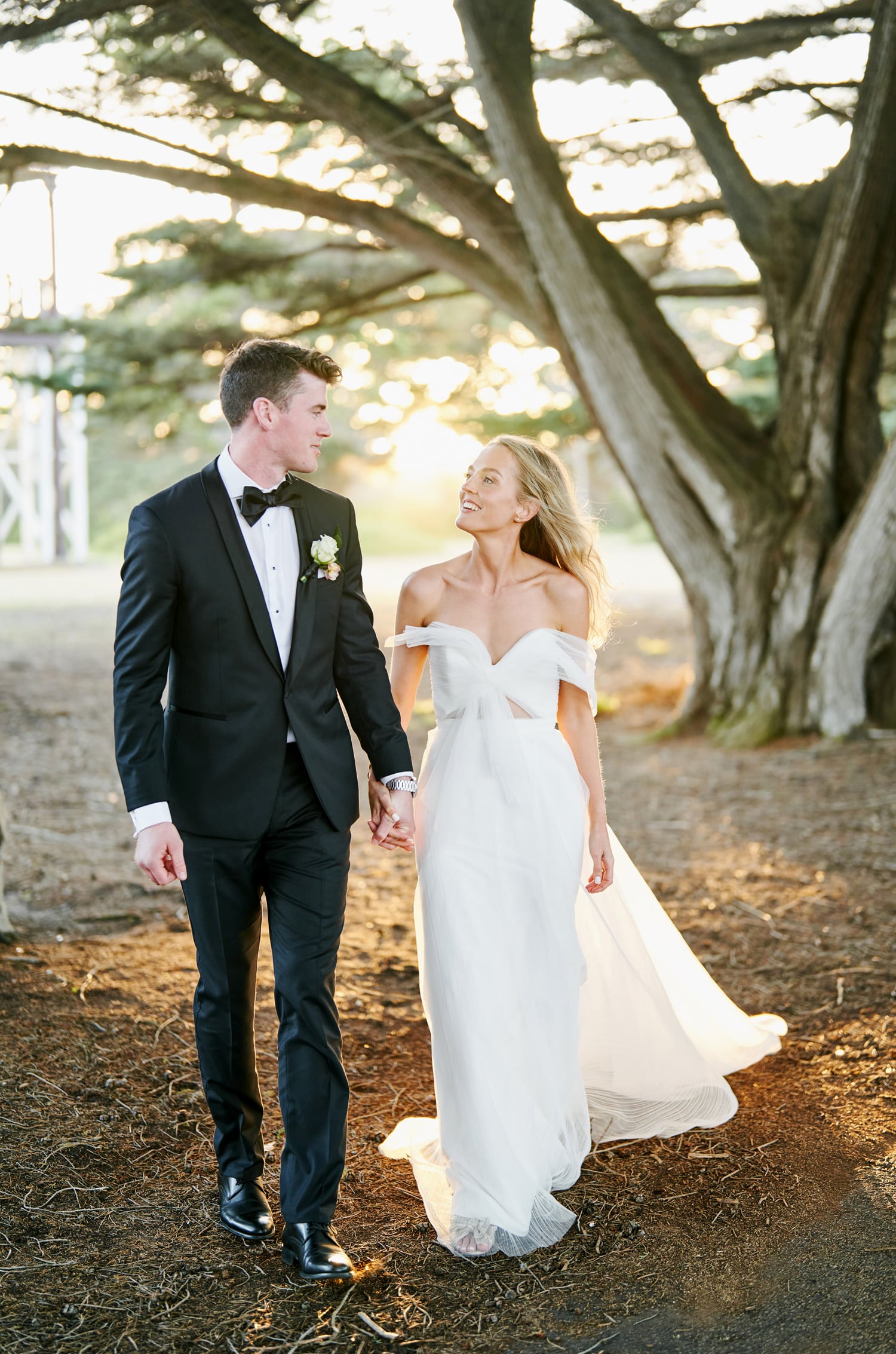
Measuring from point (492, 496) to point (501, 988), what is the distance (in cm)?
137

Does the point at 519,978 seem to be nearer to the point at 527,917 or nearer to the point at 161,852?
the point at 527,917

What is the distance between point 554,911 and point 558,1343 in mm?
1027

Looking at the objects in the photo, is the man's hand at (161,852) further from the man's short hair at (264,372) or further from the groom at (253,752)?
the man's short hair at (264,372)

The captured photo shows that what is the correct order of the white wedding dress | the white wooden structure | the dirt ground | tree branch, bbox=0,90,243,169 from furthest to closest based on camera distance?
the white wooden structure < tree branch, bbox=0,90,243,169 < the white wedding dress < the dirt ground

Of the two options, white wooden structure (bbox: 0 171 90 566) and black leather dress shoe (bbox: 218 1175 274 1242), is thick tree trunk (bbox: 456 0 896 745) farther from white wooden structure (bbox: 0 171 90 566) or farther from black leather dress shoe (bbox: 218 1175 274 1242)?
white wooden structure (bbox: 0 171 90 566)

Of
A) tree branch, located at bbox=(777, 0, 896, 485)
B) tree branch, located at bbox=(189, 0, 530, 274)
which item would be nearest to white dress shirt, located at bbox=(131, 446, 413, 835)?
tree branch, located at bbox=(189, 0, 530, 274)

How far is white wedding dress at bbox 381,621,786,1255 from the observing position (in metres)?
3.13

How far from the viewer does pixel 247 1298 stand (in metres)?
2.83

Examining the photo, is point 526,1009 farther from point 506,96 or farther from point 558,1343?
point 506,96

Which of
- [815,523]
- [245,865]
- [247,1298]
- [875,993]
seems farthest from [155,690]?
[815,523]

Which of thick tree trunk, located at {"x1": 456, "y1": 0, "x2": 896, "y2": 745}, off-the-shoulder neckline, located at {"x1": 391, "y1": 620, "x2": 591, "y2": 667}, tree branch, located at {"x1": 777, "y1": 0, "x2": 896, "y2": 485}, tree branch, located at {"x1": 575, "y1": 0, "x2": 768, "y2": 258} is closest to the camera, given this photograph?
off-the-shoulder neckline, located at {"x1": 391, "y1": 620, "x2": 591, "y2": 667}

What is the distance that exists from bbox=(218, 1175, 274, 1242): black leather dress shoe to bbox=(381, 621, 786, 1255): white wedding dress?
42 centimetres

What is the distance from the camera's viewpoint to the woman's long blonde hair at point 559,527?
364cm

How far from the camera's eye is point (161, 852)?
2.82 meters
